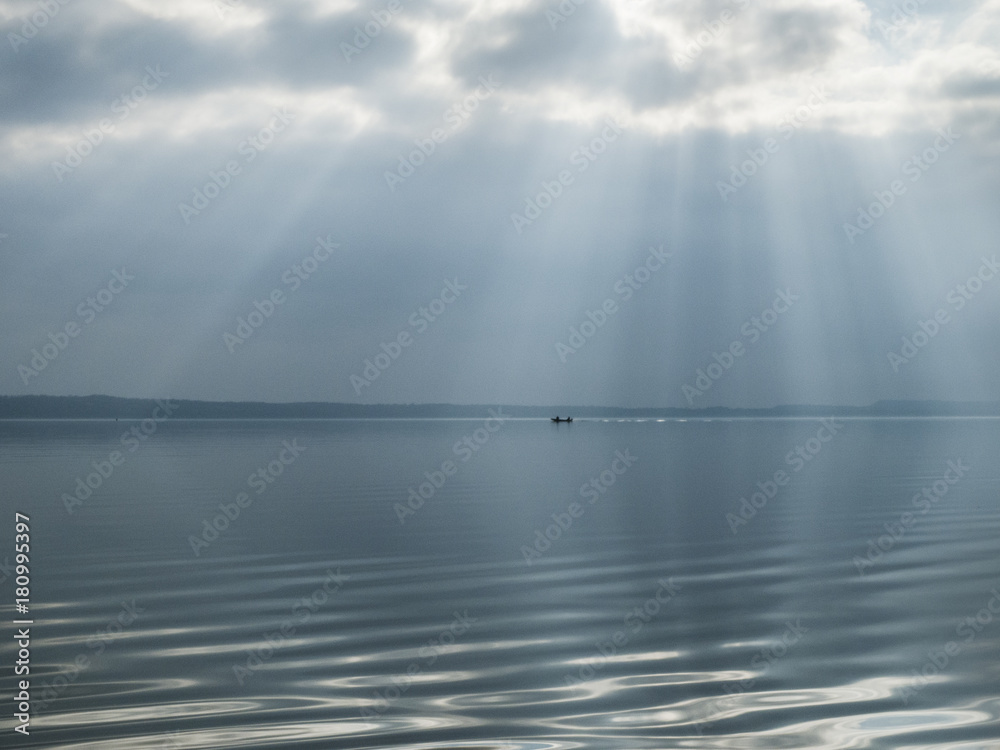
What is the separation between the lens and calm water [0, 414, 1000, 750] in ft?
27.6

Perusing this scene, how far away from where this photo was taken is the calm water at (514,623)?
8414 millimetres

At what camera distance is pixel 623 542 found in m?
19.7

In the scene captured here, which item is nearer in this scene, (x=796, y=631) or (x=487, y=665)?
(x=487, y=665)

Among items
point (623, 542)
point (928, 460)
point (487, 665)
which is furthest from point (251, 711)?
point (928, 460)

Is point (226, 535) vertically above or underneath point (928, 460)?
underneath

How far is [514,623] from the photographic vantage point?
12477 mm

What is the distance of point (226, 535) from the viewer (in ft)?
69.2

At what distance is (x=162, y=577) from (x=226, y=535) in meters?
5.00

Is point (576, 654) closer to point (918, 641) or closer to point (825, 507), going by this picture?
point (918, 641)

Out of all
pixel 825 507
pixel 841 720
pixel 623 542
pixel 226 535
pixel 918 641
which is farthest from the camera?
pixel 825 507

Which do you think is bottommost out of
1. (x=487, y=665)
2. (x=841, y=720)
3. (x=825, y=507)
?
(x=841, y=720)

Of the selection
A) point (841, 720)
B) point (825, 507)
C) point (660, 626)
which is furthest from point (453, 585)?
point (825, 507)

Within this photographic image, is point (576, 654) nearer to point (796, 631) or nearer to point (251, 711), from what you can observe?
point (796, 631)

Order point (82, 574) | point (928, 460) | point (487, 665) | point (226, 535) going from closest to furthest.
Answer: point (487, 665)
point (82, 574)
point (226, 535)
point (928, 460)
